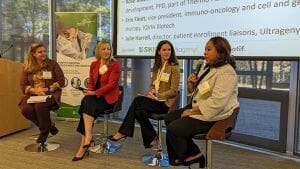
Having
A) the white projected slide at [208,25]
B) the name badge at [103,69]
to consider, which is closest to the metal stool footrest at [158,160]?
the name badge at [103,69]

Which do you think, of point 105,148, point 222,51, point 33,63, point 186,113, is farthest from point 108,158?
point 222,51

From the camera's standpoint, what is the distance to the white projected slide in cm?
346

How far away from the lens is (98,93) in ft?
12.5

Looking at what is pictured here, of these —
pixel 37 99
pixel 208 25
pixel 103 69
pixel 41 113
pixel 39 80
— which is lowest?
pixel 41 113

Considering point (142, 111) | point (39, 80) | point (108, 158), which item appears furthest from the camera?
point (39, 80)

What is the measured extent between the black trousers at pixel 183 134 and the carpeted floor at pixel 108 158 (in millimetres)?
737

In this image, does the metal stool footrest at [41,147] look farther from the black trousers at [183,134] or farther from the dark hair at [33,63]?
the black trousers at [183,134]

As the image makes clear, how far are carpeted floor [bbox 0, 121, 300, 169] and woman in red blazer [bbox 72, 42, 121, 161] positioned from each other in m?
0.19

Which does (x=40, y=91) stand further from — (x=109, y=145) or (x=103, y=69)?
(x=109, y=145)

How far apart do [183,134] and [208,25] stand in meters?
1.74

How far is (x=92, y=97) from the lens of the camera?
3.87m

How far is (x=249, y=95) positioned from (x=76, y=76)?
2.68 metres

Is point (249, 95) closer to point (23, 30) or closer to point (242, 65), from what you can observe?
point (242, 65)

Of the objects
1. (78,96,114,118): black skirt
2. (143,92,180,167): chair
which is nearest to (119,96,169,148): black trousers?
(143,92,180,167): chair
